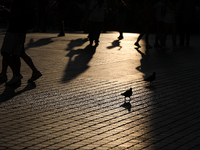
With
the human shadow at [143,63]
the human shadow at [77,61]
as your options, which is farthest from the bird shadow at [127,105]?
the human shadow at [143,63]

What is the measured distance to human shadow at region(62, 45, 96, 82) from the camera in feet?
29.9

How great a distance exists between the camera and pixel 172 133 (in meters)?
5.06

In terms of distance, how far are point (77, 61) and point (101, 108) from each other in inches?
202

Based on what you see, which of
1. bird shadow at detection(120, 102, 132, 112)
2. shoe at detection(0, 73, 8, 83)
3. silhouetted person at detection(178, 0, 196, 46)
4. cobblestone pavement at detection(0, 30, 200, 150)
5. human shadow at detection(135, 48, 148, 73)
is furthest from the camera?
silhouetted person at detection(178, 0, 196, 46)

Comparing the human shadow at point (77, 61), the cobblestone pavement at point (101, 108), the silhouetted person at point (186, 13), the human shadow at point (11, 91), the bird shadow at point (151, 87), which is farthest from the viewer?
the silhouetted person at point (186, 13)

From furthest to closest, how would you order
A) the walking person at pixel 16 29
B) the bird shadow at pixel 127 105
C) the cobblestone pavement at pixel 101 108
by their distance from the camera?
the walking person at pixel 16 29 < the bird shadow at pixel 127 105 < the cobblestone pavement at pixel 101 108

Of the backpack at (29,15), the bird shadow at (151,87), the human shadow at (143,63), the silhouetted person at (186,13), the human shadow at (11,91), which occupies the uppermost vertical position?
the backpack at (29,15)

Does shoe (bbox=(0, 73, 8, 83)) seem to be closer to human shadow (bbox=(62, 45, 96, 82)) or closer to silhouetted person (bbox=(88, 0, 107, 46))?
human shadow (bbox=(62, 45, 96, 82))

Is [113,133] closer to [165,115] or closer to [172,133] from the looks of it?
[172,133]

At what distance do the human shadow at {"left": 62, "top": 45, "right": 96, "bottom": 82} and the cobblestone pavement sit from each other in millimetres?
22

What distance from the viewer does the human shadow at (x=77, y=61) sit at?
913 centimetres

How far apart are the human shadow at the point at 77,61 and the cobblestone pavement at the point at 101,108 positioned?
2cm

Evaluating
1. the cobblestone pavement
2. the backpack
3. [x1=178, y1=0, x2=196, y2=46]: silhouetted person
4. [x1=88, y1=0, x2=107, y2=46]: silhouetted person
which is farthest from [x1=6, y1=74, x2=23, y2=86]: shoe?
[x1=178, y1=0, x2=196, y2=46]: silhouetted person

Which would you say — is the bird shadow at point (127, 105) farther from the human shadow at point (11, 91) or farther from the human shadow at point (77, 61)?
the human shadow at point (77, 61)
